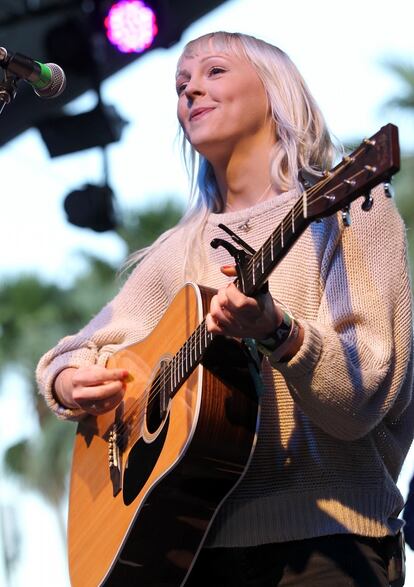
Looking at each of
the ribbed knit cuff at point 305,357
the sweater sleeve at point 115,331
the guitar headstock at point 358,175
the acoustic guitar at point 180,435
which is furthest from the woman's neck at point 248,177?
the guitar headstock at point 358,175

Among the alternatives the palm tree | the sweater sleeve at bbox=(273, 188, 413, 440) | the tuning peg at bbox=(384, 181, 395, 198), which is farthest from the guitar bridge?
the palm tree

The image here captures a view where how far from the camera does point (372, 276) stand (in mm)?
3010

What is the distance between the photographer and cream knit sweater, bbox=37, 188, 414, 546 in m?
2.82

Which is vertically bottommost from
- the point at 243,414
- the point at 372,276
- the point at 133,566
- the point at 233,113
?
the point at 133,566

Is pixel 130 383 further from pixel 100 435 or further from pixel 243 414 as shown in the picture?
pixel 243 414

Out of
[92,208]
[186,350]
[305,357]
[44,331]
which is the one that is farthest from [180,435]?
[44,331]

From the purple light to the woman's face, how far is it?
2826 mm

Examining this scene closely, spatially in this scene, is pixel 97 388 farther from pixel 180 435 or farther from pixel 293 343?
pixel 293 343

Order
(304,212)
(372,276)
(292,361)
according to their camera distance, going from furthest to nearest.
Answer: (372,276)
(292,361)
(304,212)

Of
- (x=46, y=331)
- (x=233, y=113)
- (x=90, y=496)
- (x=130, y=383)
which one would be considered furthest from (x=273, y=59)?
(x=46, y=331)

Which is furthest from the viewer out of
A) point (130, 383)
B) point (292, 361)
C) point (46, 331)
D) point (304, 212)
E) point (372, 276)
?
point (46, 331)

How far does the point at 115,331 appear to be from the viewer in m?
3.64

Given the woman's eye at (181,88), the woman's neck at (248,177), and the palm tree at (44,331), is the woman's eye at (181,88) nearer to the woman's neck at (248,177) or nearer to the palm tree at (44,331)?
the woman's neck at (248,177)

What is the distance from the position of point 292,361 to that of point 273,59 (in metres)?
1.11
